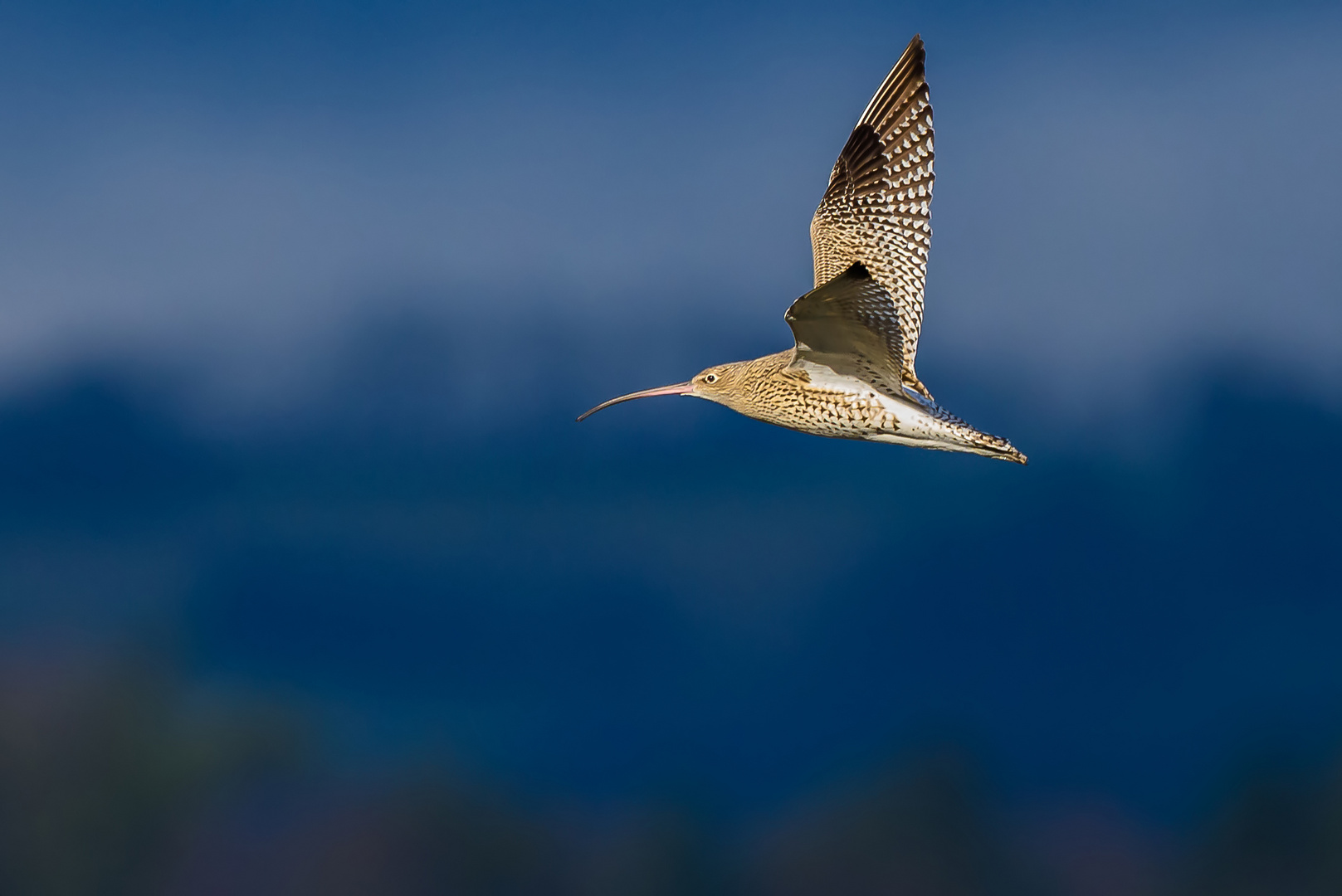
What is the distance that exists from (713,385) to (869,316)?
1741 millimetres

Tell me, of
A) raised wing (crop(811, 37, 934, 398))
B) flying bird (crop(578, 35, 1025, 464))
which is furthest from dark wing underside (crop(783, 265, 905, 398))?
raised wing (crop(811, 37, 934, 398))

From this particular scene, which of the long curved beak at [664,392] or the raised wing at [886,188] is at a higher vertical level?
the raised wing at [886,188]

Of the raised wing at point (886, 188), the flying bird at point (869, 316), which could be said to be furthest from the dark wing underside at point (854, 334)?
the raised wing at point (886, 188)

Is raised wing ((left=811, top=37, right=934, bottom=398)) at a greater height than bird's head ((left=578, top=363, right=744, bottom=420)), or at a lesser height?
greater

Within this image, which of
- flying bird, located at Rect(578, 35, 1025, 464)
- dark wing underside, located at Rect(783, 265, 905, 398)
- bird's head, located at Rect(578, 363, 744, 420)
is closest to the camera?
dark wing underside, located at Rect(783, 265, 905, 398)

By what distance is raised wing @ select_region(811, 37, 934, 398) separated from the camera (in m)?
8.95

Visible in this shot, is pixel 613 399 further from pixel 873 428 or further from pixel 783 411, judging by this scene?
pixel 873 428

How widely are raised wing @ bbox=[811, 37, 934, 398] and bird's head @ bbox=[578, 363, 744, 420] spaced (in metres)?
0.96

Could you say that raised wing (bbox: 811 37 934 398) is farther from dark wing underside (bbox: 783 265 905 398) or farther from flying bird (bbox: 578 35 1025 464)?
dark wing underside (bbox: 783 265 905 398)

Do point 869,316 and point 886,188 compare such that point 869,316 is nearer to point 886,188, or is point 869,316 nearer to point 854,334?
point 854,334

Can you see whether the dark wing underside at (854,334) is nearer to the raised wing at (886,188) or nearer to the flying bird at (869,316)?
the flying bird at (869,316)

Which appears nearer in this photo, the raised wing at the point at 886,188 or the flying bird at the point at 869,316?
the flying bird at the point at 869,316

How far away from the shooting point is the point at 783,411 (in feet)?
27.3

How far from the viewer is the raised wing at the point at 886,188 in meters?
8.95
